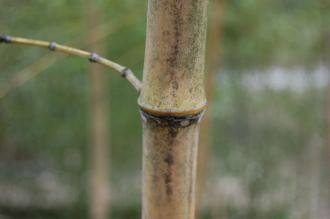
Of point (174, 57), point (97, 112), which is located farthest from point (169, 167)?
point (97, 112)

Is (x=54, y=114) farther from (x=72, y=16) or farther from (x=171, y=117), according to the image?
(x=171, y=117)

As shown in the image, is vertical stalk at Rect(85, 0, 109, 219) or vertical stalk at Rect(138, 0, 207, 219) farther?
vertical stalk at Rect(85, 0, 109, 219)

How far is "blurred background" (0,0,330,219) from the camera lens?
2.49 meters

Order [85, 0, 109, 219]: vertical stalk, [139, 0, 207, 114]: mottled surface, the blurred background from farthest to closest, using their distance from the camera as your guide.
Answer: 1. the blurred background
2. [85, 0, 109, 219]: vertical stalk
3. [139, 0, 207, 114]: mottled surface

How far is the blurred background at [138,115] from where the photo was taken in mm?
2494

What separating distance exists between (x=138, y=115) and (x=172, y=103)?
2.94m

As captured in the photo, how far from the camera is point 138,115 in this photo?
11.1 feet

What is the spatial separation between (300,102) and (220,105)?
645 mm

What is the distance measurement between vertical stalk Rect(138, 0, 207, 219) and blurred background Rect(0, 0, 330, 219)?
1.70 m

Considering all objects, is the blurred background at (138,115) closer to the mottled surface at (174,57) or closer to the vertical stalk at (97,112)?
the vertical stalk at (97,112)

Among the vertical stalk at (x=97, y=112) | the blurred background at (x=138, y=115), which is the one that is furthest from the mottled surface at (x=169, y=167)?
the vertical stalk at (x=97, y=112)

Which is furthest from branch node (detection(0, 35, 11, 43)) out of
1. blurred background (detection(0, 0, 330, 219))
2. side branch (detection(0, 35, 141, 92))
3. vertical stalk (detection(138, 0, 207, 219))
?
blurred background (detection(0, 0, 330, 219))

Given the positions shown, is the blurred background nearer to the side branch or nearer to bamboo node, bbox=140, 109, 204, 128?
the side branch

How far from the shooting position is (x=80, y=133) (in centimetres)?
357
